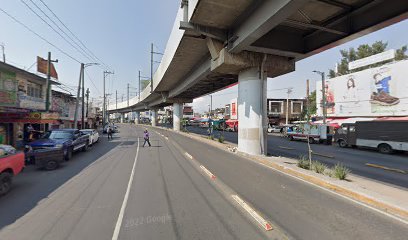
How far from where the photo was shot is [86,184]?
8.52 metres

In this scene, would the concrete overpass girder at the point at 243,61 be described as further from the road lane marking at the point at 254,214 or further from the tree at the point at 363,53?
the tree at the point at 363,53

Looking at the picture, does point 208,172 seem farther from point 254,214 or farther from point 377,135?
point 377,135

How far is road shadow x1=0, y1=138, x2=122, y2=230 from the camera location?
19.6 ft

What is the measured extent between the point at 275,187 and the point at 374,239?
3.76 metres

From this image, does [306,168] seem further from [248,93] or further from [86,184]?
[86,184]

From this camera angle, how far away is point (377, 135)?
63.4 ft

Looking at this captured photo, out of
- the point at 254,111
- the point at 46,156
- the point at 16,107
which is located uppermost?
the point at 16,107

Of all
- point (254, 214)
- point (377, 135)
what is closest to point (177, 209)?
point (254, 214)

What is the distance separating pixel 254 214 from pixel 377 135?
786 inches

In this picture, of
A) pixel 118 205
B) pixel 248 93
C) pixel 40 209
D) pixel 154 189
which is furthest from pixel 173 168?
pixel 248 93

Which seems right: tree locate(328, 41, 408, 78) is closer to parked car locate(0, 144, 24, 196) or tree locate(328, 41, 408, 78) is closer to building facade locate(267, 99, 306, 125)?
building facade locate(267, 99, 306, 125)

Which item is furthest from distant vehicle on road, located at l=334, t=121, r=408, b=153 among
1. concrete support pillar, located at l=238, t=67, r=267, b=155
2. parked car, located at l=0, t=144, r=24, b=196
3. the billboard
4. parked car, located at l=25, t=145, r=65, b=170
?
parked car, located at l=0, t=144, r=24, b=196

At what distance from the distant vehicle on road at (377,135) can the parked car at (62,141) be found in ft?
82.7

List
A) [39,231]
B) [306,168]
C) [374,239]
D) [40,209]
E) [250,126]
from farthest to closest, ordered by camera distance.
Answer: [250,126] < [306,168] < [40,209] < [39,231] < [374,239]
